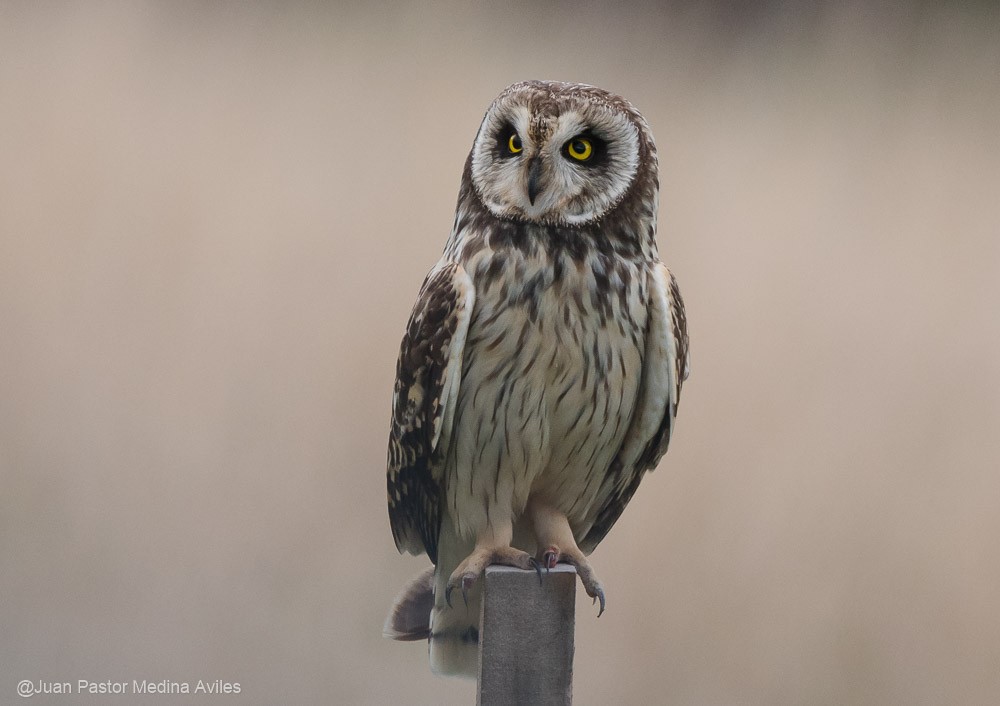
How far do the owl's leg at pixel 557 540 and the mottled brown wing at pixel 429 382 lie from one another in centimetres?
14

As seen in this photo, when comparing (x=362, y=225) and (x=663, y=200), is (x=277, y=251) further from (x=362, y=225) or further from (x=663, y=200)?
(x=663, y=200)

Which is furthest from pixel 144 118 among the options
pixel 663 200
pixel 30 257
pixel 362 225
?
pixel 663 200

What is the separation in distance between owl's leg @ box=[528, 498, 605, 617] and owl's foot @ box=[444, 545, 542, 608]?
0.06 m

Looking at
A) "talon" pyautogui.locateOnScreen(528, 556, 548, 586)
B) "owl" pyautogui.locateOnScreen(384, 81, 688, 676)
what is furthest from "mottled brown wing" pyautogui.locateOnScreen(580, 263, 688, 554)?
"talon" pyautogui.locateOnScreen(528, 556, 548, 586)

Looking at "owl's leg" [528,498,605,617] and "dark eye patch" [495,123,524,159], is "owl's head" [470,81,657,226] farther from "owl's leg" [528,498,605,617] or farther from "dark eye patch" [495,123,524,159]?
"owl's leg" [528,498,605,617]

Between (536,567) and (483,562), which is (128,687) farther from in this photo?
(536,567)

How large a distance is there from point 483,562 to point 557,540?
15 cm

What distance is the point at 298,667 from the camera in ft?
6.42

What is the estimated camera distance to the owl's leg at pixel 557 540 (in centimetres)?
128

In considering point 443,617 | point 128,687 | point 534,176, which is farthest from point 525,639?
point 128,687

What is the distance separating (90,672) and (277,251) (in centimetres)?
92

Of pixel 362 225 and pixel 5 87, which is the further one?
pixel 362 225

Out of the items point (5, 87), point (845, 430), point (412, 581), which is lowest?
point (412, 581)

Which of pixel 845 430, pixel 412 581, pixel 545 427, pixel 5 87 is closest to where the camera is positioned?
pixel 545 427
